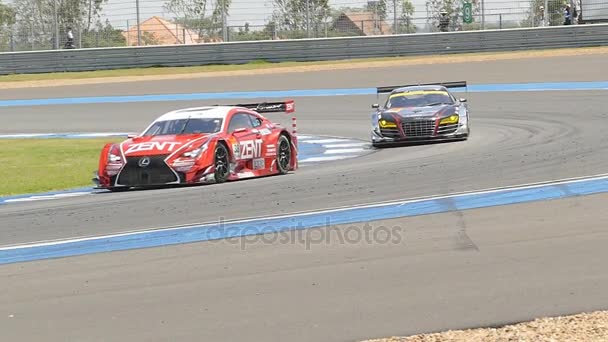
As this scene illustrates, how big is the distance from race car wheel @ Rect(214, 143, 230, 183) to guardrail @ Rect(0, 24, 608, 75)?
2155 centimetres

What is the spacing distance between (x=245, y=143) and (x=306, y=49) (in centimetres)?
2120

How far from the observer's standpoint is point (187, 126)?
15211mm

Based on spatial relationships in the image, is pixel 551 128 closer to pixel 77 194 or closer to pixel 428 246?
pixel 77 194

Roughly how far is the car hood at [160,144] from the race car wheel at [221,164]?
25cm

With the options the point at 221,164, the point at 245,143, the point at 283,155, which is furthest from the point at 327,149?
the point at 221,164

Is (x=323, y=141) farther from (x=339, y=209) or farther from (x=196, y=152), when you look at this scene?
(x=339, y=209)

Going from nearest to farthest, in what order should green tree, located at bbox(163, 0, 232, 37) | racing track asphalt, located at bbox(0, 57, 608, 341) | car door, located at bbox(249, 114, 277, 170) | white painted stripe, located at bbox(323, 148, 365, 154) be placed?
racing track asphalt, located at bbox(0, 57, 608, 341) < car door, located at bbox(249, 114, 277, 170) < white painted stripe, located at bbox(323, 148, 365, 154) < green tree, located at bbox(163, 0, 232, 37)

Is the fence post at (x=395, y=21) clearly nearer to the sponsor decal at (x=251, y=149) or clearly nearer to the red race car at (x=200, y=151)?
the red race car at (x=200, y=151)

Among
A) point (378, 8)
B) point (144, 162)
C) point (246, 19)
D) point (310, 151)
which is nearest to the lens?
point (144, 162)

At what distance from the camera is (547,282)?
730cm

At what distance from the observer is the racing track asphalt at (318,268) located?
6.64 metres

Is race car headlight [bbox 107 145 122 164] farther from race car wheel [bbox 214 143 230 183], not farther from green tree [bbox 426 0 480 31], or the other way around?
green tree [bbox 426 0 480 31]

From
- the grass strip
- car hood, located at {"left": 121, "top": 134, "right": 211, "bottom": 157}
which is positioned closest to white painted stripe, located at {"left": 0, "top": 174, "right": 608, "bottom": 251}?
car hood, located at {"left": 121, "top": 134, "right": 211, "bottom": 157}

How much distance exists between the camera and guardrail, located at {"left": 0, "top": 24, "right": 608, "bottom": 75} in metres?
34.7
